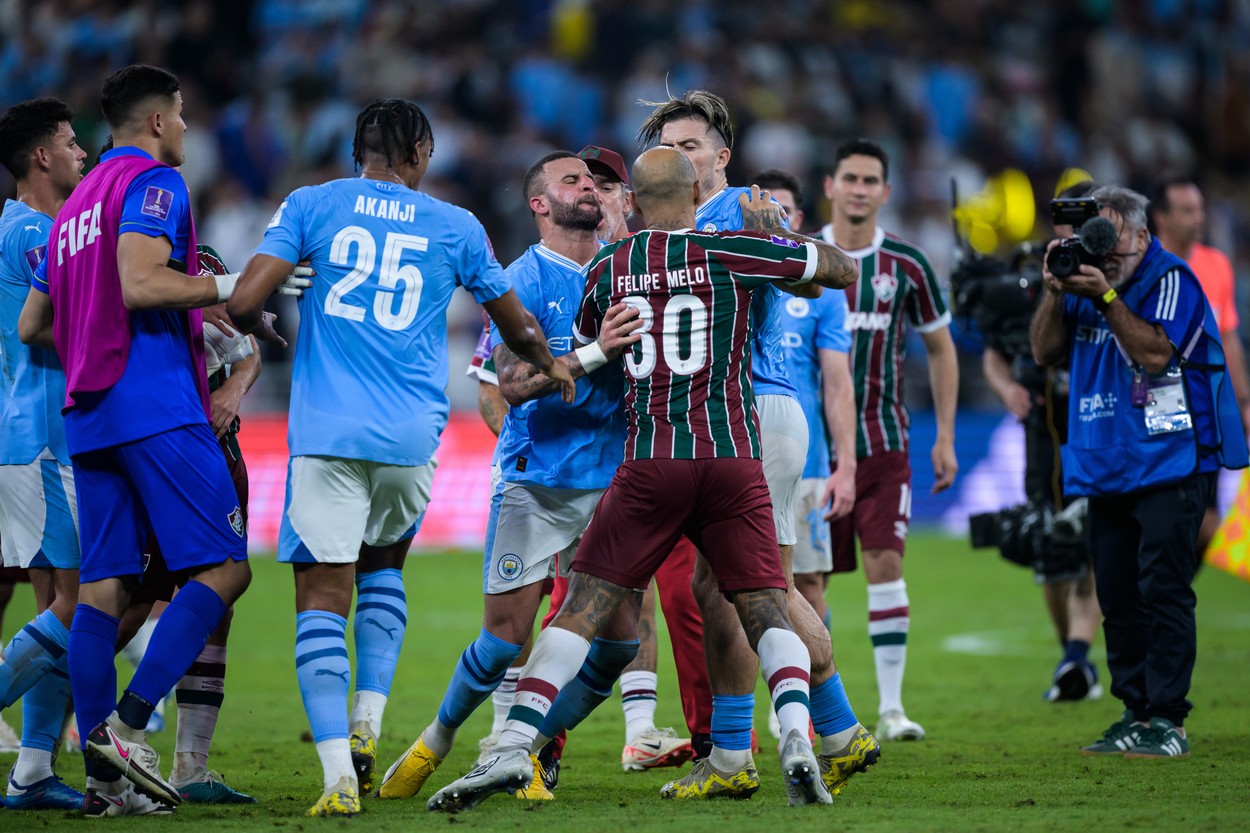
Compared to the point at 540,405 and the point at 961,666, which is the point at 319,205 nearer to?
the point at 540,405

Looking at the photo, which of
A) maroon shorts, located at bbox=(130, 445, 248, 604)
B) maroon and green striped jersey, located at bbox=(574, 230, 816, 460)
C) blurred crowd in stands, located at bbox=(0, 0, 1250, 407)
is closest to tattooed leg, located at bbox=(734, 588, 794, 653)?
maroon and green striped jersey, located at bbox=(574, 230, 816, 460)

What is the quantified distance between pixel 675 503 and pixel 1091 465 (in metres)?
2.51

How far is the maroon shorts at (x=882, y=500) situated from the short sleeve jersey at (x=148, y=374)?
382 centimetres

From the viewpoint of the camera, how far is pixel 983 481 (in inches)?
666

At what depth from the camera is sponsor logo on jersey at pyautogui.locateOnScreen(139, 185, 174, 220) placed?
17.0 feet

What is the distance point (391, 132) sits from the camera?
5.50 m

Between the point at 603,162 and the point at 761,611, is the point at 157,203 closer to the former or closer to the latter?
the point at 603,162

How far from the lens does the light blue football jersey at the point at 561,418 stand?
19.1ft

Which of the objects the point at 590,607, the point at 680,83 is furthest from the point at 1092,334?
the point at 680,83

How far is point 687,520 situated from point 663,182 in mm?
1216

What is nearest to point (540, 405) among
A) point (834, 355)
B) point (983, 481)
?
point (834, 355)

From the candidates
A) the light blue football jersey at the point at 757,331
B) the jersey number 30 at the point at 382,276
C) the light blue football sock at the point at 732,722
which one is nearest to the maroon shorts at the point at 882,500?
the light blue football jersey at the point at 757,331

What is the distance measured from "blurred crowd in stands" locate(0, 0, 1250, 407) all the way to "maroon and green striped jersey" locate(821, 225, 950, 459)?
1072cm

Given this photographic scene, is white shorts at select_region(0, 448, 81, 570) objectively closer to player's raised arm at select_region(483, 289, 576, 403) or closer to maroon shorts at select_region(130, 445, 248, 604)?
maroon shorts at select_region(130, 445, 248, 604)
